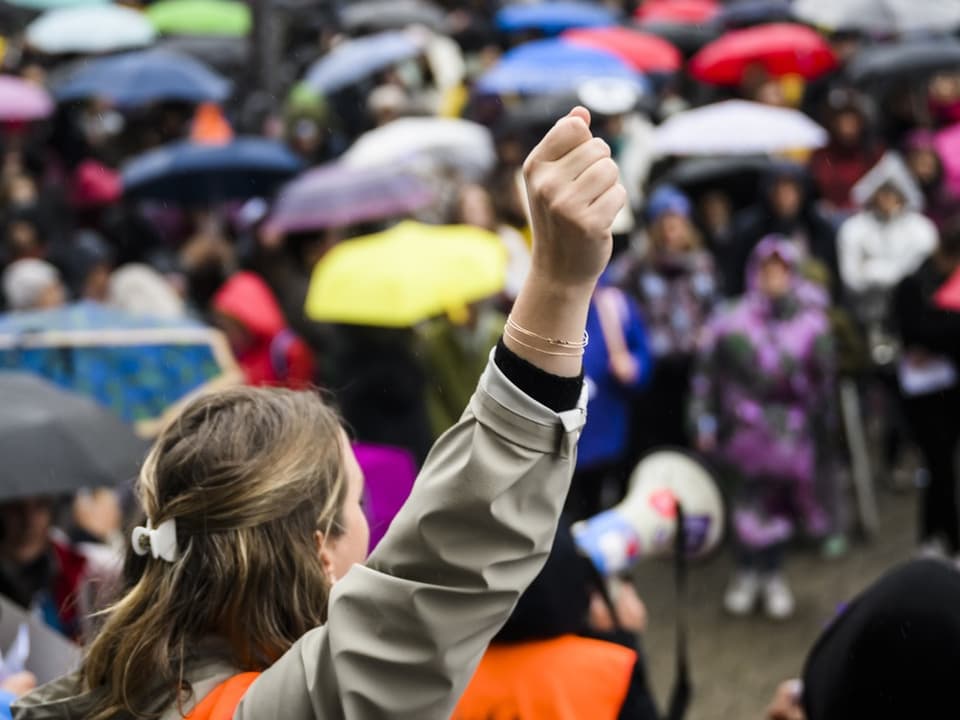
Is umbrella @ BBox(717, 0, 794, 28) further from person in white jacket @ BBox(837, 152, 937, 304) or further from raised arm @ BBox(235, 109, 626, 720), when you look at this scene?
raised arm @ BBox(235, 109, 626, 720)

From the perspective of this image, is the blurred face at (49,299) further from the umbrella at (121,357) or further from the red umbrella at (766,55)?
the red umbrella at (766,55)

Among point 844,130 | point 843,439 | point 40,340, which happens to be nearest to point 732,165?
point 844,130

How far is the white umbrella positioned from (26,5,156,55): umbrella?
4.95 m

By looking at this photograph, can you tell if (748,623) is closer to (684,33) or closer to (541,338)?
(541,338)

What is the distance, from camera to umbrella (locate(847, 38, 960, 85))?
10070 millimetres

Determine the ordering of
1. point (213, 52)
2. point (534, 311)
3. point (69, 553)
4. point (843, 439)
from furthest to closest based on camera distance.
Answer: point (213, 52), point (843, 439), point (69, 553), point (534, 311)

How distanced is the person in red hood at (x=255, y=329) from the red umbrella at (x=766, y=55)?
536 cm

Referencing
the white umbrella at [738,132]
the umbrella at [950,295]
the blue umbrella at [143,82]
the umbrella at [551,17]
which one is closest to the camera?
the umbrella at [950,295]

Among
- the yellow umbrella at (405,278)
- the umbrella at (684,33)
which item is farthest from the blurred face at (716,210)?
the umbrella at (684,33)

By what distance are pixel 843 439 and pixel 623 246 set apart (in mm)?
1646

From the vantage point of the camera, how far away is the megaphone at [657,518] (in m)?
3.49

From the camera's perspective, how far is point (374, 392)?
562cm

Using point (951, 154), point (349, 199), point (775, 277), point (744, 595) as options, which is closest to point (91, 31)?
point (349, 199)

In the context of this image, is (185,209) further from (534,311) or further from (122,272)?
(534,311)
